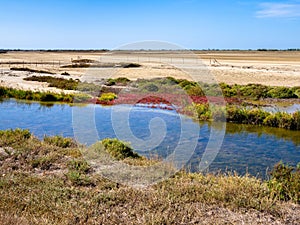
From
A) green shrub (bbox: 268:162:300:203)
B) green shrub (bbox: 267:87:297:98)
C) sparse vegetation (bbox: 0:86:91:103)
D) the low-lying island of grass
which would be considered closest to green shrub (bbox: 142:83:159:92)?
sparse vegetation (bbox: 0:86:91:103)

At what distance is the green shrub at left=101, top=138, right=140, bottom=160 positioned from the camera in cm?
1035

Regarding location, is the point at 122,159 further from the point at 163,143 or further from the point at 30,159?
the point at 163,143

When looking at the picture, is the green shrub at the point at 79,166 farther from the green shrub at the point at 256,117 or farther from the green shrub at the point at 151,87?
the green shrub at the point at 151,87

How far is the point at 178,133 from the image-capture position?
16.0 m

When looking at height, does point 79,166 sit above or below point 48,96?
below

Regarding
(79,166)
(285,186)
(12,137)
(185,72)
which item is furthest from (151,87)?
(285,186)

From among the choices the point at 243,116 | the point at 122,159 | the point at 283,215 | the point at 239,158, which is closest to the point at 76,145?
the point at 122,159

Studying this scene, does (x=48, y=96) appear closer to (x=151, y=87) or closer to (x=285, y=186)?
(x=151, y=87)

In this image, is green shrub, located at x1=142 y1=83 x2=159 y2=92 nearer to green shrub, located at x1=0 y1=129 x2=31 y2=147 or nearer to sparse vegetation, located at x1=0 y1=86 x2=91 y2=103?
sparse vegetation, located at x1=0 y1=86 x2=91 y2=103

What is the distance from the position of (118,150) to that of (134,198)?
3857mm

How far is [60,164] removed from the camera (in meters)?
9.34

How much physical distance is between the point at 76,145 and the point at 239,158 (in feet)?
18.0

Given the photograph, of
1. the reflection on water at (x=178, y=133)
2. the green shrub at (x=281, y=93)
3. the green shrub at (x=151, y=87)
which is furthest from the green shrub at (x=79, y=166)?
the green shrub at (x=281, y=93)

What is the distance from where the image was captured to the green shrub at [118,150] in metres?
10.4
